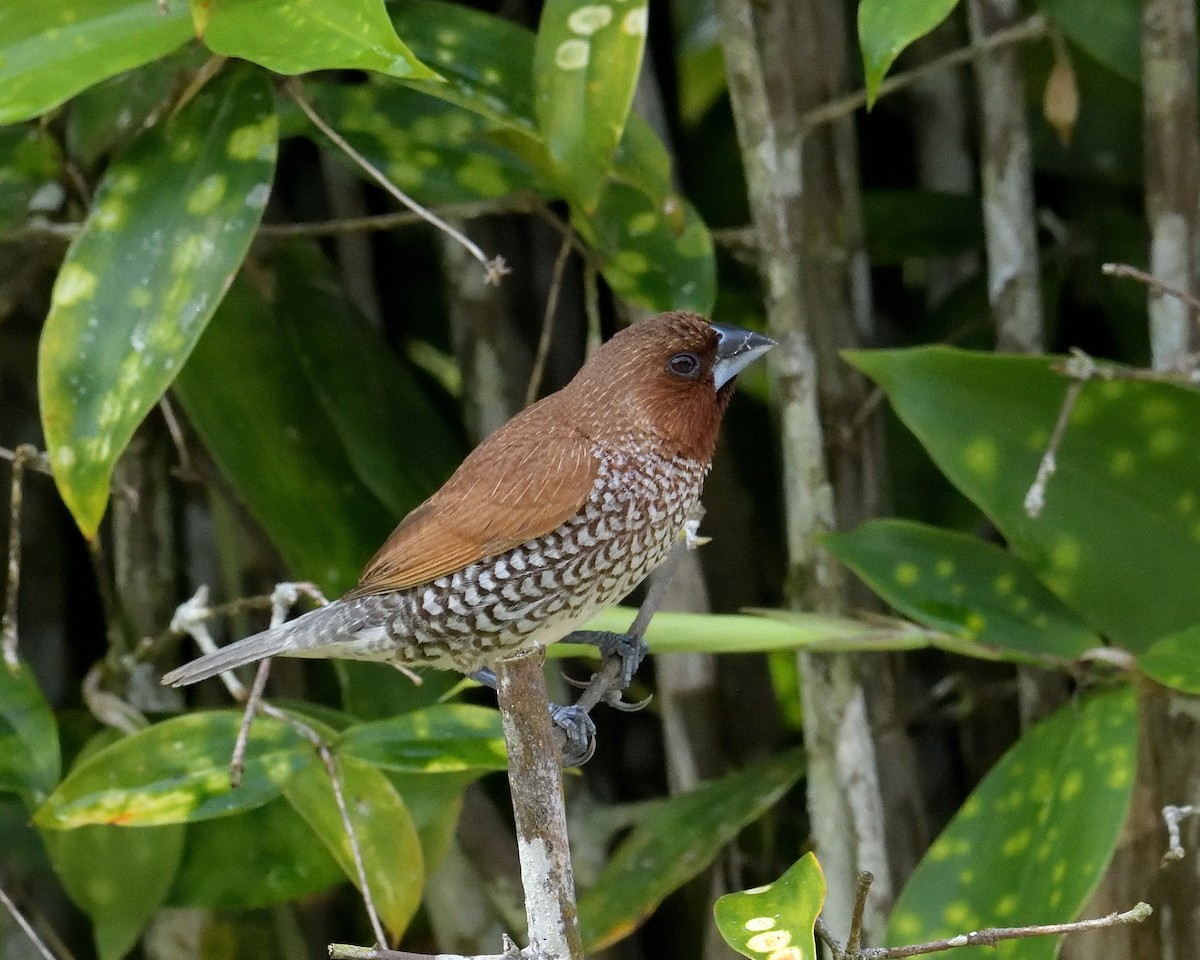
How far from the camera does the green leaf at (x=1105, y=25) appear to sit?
175 centimetres

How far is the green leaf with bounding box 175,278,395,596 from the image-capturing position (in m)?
1.80

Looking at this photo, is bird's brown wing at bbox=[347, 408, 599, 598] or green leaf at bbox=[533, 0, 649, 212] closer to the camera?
bird's brown wing at bbox=[347, 408, 599, 598]

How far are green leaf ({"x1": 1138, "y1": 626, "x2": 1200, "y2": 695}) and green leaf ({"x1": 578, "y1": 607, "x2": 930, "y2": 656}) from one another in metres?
0.21

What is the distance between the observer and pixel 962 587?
1655mm

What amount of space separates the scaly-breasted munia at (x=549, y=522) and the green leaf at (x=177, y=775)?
0.14 metres

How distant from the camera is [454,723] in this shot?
1.61 metres

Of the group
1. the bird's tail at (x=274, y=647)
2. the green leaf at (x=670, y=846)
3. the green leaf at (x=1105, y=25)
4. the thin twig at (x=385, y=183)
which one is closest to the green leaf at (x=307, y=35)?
the thin twig at (x=385, y=183)

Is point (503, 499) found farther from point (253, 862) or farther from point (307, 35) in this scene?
point (253, 862)

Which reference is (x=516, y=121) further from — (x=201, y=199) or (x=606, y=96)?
(x=201, y=199)

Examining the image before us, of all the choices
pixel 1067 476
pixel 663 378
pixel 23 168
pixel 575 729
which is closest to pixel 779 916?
pixel 575 729

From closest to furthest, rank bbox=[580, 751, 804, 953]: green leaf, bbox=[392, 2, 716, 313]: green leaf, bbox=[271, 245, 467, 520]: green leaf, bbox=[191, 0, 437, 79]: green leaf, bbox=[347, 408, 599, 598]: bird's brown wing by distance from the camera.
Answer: bbox=[191, 0, 437, 79]: green leaf < bbox=[347, 408, 599, 598]: bird's brown wing < bbox=[392, 2, 716, 313]: green leaf < bbox=[580, 751, 804, 953]: green leaf < bbox=[271, 245, 467, 520]: green leaf

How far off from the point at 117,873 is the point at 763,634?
30.6 inches

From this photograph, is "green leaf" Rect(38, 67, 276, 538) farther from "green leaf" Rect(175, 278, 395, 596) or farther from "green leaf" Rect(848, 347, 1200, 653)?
"green leaf" Rect(848, 347, 1200, 653)

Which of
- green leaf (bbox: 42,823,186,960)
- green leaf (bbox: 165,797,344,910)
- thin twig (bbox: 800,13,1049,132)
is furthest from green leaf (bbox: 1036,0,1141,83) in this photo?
green leaf (bbox: 42,823,186,960)
